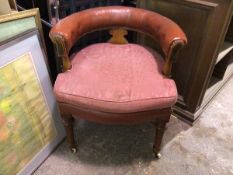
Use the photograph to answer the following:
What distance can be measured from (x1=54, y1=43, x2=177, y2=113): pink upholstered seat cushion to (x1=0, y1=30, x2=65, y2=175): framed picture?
16 cm

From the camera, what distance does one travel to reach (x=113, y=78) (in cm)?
104

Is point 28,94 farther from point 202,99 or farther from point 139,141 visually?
point 202,99

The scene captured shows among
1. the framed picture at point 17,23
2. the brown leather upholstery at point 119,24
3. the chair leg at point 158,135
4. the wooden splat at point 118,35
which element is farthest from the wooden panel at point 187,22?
the framed picture at point 17,23

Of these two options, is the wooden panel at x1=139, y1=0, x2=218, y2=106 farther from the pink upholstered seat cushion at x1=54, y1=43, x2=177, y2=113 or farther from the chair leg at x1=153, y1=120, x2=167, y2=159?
the chair leg at x1=153, y1=120, x2=167, y2=159

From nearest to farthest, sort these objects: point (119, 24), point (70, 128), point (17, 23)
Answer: point (17, 23) < point (70, 128) < point (119, 24)

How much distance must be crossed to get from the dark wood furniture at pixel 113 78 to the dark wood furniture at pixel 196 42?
0.16 m

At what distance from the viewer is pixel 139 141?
136cm

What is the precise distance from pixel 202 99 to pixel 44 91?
975mm

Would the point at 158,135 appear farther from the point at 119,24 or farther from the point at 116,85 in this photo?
the point at 119,24

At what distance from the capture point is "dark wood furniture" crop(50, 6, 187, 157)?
0.96 m

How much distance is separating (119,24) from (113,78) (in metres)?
0.38

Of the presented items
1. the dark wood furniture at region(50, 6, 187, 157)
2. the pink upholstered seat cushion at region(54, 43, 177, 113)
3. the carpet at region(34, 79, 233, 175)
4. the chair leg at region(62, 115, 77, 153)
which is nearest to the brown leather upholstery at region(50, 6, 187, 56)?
the dark wood furniture at region(50, 6, 187, 157)

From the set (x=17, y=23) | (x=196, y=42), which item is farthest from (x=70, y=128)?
(x=196, y=42)

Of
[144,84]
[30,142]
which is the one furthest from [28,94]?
[144,84]
